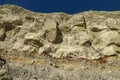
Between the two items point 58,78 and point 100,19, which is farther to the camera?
point 100,19

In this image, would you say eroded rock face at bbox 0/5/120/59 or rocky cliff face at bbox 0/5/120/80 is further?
eroded rock face at bbox 0/5/120/59

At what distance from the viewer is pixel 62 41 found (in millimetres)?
40406

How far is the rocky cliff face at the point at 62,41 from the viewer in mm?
36125

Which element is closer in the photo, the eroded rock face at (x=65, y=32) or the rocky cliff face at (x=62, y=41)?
the rocky cliff face at (x=62, y=41)

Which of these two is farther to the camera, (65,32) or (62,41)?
(65,32)

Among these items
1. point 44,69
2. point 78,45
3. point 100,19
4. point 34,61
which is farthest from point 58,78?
point 100,19

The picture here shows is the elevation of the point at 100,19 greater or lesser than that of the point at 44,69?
greater

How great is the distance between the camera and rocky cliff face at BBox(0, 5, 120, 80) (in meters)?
36.1

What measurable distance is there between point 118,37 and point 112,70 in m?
5.22

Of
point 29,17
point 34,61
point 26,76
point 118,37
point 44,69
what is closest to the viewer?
point 26,76

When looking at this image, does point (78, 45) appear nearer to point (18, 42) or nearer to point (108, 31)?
point (108, 31)

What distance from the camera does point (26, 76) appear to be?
30359 millimetres

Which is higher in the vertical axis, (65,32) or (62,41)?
(65,32)

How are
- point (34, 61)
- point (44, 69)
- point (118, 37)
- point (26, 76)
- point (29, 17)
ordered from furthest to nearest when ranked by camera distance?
point (29, 17), point (118, 37), point (34, 61), point (44, 69), point (26, 76)
